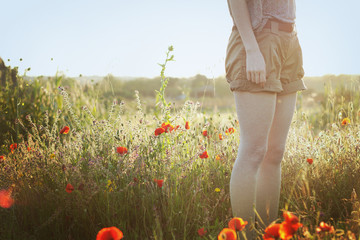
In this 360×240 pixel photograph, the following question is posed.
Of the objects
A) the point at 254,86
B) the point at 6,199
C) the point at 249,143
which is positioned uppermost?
the point at 254,86

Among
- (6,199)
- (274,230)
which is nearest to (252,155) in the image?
(274,230)

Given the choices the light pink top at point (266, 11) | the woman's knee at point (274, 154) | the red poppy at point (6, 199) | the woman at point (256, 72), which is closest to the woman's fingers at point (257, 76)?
the woman at point (256, 72)

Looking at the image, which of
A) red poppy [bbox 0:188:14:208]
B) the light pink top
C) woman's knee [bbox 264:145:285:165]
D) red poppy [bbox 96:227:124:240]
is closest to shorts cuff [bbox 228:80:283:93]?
the light pink top

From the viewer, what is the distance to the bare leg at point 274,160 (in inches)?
71.7

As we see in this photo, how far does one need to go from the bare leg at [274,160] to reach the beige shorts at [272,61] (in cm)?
10

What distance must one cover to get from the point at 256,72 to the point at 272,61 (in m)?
0.14

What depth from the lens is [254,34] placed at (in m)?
1.65

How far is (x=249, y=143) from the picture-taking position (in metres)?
1.67

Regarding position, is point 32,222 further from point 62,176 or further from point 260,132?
point 260,132

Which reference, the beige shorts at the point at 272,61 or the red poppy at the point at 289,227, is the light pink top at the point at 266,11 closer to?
the beige shorts at the point at 272,61

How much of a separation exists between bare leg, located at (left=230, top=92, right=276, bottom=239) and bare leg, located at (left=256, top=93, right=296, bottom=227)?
19cm

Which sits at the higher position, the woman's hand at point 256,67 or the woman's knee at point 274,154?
the woman's hand at point 256,67

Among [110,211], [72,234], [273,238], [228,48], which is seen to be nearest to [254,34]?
[228,48]

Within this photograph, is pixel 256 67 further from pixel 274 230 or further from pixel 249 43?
pixel 274 230
